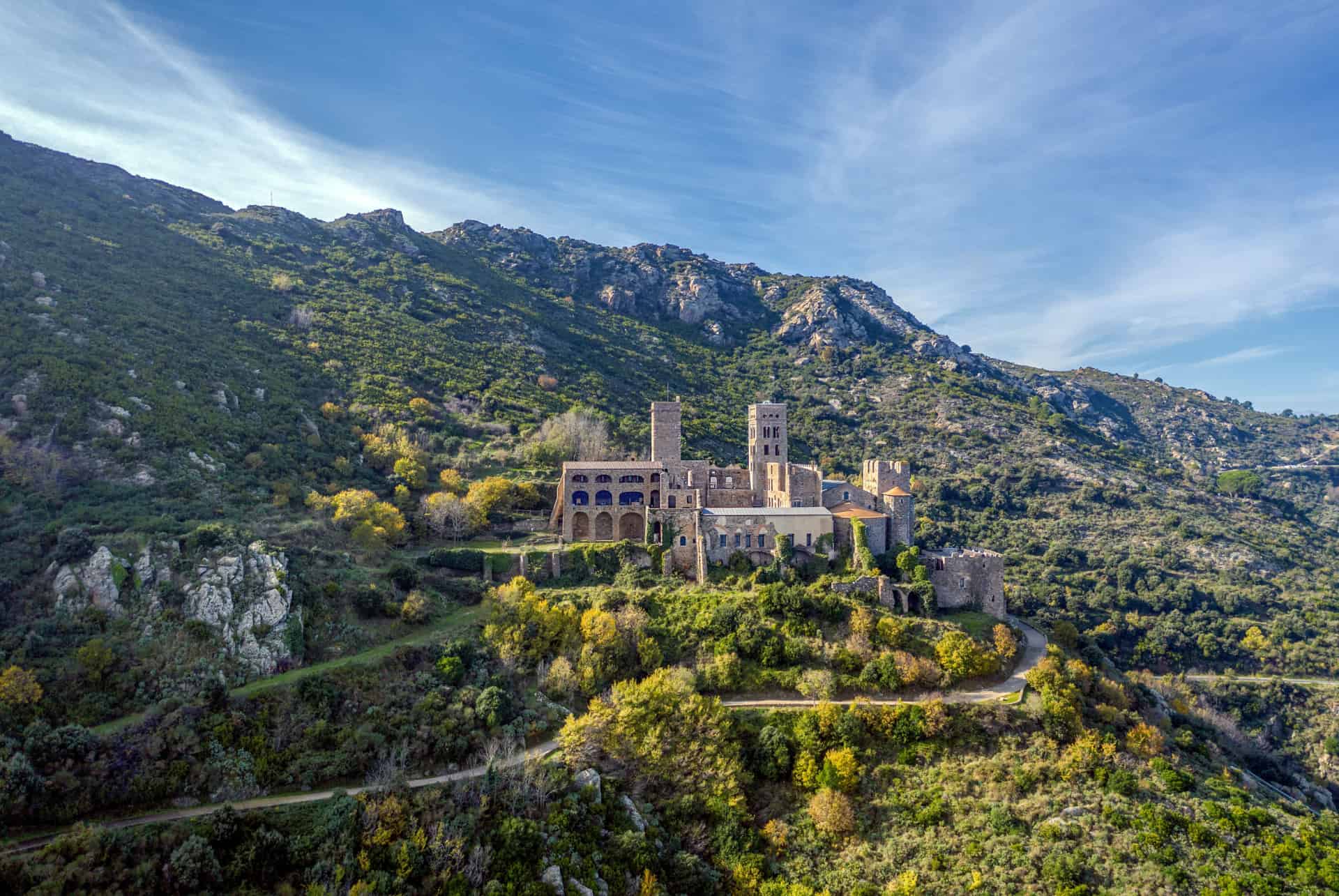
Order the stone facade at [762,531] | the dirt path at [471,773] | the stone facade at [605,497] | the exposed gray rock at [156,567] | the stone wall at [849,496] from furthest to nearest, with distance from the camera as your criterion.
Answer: the stone facade at [605,497], the stone wall at [849,496], the stone facade at [762,531], the exposed gray rock at [156,567], the dirt path at [471,773]

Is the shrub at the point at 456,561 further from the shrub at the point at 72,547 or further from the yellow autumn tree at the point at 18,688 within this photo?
the yellow autumn tree at the point at 18,688

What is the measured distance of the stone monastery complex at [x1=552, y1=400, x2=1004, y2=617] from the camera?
40.9 meters

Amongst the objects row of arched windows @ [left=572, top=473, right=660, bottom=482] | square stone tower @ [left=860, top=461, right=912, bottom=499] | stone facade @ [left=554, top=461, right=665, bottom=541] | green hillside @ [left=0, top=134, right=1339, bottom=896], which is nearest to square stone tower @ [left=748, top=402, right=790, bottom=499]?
square stone tower @ [left=860, top=461, right=912, bottom=499]

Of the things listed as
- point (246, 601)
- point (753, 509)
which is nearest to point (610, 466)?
point (753, 509)

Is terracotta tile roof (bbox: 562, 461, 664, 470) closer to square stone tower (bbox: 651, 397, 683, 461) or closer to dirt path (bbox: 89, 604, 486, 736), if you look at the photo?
square stone tower (bbox: 651, 397, 683, 461)

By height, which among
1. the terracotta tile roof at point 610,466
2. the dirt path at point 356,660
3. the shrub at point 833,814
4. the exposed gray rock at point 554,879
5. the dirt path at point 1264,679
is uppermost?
the terracotta tile roof at point 610,466

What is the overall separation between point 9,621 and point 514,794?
67.9 ft

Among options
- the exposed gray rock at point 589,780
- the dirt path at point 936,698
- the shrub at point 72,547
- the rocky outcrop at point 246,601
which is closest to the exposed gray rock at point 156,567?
the rocky outcrop at point 246,601

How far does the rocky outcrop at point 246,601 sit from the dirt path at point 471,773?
7316 mm

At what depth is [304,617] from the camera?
31.0 m

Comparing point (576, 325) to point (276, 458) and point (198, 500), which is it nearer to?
point (276, 458)

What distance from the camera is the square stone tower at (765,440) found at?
47.8 meters

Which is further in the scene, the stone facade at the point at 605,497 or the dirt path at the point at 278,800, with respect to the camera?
the stone facade at the point at 605,497

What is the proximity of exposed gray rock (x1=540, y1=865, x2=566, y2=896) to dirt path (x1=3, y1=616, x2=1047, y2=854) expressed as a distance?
14.0 ft
